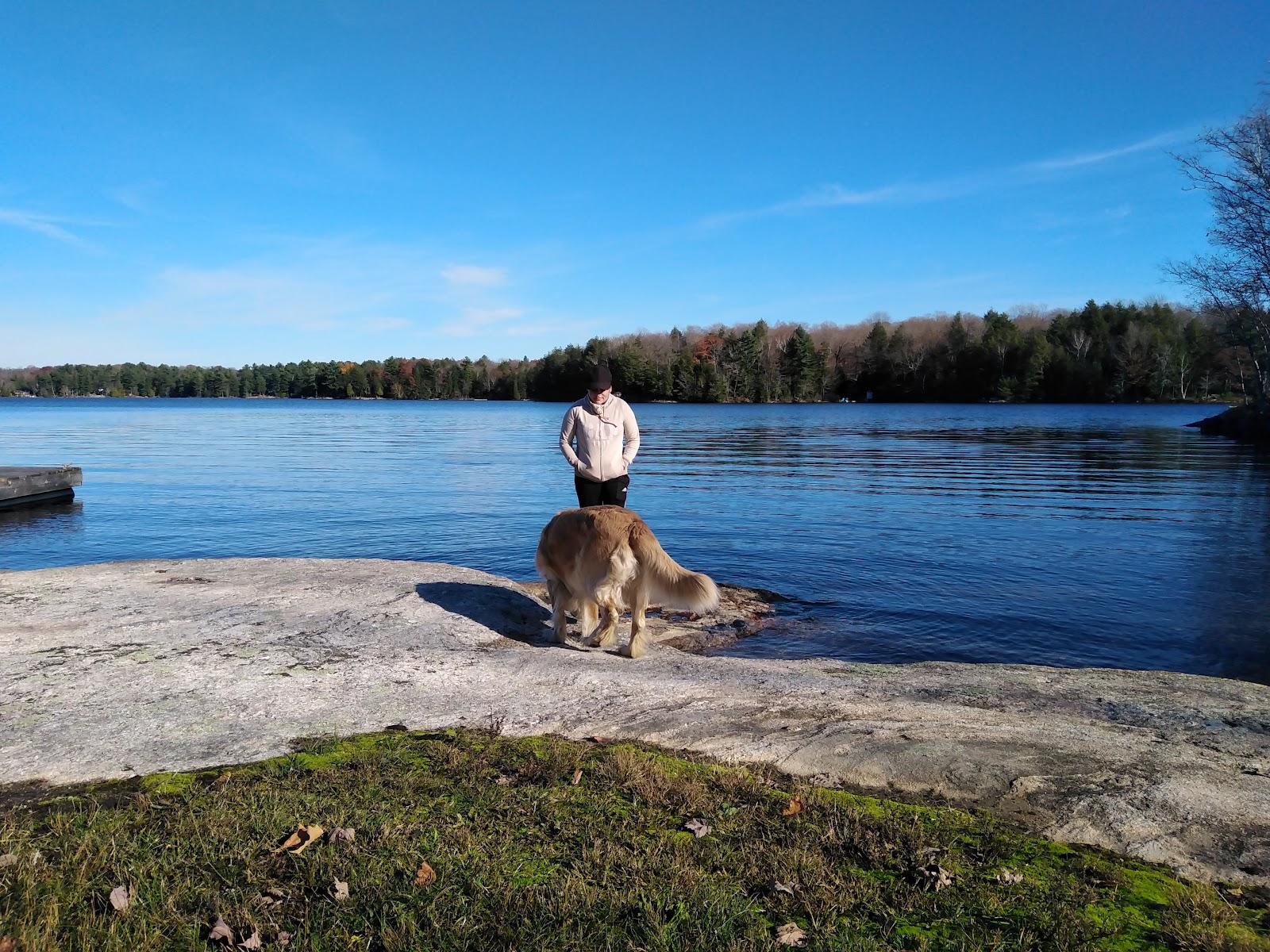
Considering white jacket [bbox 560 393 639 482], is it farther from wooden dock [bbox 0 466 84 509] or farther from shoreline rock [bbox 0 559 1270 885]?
wooden dock [bbox 0 466 84 509]

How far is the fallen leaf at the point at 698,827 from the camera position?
3777mm

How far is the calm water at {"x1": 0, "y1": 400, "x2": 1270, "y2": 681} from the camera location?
1084 cm

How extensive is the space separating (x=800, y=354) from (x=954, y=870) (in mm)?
130699

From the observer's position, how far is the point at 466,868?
339cm

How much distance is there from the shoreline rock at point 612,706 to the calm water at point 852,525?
284 cm

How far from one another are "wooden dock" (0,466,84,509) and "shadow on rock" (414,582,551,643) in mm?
19296

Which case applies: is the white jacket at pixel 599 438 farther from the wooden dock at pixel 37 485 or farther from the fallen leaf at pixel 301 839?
the wooden dock at pixel 37 485

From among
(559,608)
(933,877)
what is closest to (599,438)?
(559,608)

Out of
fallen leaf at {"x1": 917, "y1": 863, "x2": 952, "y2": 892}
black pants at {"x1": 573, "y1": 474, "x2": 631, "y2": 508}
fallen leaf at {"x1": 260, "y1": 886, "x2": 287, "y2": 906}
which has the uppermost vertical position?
black pants at {"x1": 573, "y1": 474, "x2": 631, "y2": 508}

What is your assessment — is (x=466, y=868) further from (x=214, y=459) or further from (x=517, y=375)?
(x=517, y=375)

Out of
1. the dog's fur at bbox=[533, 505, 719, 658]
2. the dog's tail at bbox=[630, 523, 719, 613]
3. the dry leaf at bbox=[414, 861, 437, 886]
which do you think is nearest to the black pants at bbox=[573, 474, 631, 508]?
the dog's fur at bbox=[533, 505, 719, 658]

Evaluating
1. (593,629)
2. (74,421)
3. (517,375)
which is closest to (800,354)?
(517,375)

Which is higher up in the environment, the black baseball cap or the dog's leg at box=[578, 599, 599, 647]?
the black baseball cap

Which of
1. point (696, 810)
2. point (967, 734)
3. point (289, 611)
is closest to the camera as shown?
point (696, 810)
